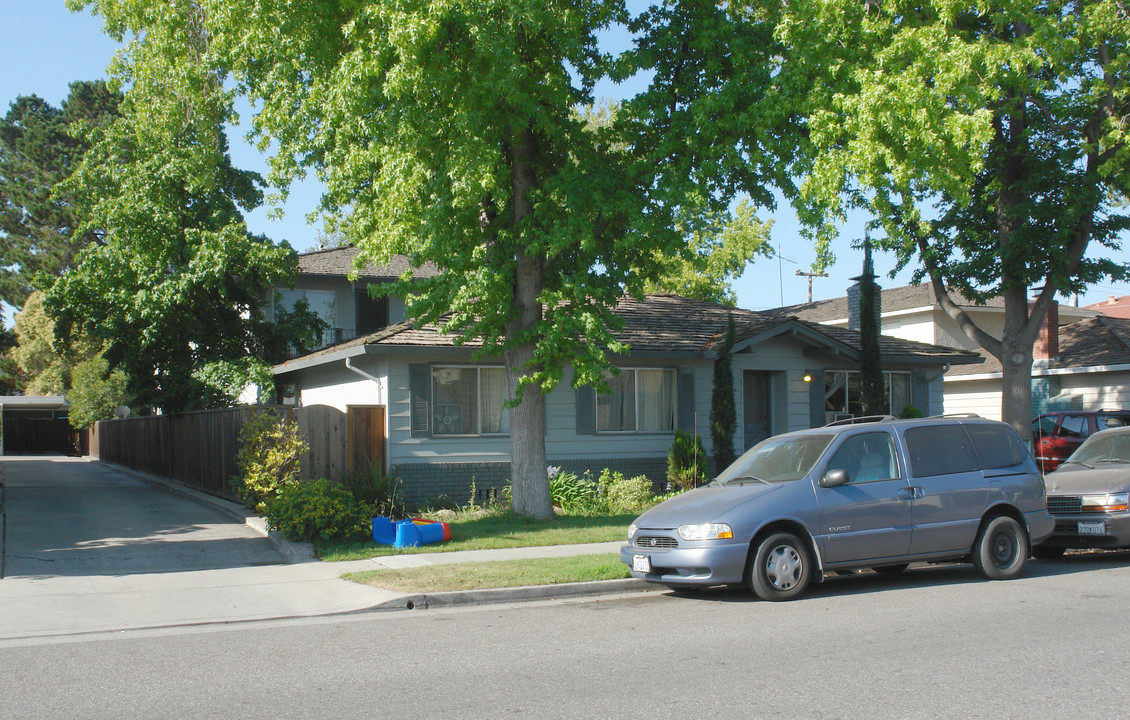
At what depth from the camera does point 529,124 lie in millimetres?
14352

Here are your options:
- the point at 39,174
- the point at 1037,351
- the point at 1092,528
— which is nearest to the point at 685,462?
the point at 1092,528

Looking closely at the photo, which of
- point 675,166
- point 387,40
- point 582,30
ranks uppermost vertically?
point 582,30

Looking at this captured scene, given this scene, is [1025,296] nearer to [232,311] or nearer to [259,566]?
[259,566]

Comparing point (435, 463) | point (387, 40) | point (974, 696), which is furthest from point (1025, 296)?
point (974, 696)

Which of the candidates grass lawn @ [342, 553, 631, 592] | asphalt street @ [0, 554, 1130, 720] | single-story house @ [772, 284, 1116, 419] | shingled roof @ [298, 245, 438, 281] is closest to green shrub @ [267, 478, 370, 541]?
grass lawn @ [342, 553, 631, 592]

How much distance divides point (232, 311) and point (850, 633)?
18059 mm

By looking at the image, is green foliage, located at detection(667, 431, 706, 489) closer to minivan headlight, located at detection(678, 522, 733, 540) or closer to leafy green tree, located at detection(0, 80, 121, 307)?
minivan headlight, located at detection(678, 522, 733, 540)

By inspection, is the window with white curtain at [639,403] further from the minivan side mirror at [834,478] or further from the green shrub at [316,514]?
the minivan side mirror at [834,478]

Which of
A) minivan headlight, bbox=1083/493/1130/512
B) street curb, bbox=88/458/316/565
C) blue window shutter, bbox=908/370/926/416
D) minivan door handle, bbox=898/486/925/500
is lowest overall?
street curb, bbox=88/458/316/565

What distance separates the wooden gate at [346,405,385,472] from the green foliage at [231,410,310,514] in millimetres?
1206

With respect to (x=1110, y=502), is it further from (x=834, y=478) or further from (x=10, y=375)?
(x=10, y=375)

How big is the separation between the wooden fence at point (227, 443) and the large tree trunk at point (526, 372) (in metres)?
3.05

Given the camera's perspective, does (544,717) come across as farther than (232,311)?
No

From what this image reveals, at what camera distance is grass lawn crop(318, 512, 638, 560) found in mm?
12438
